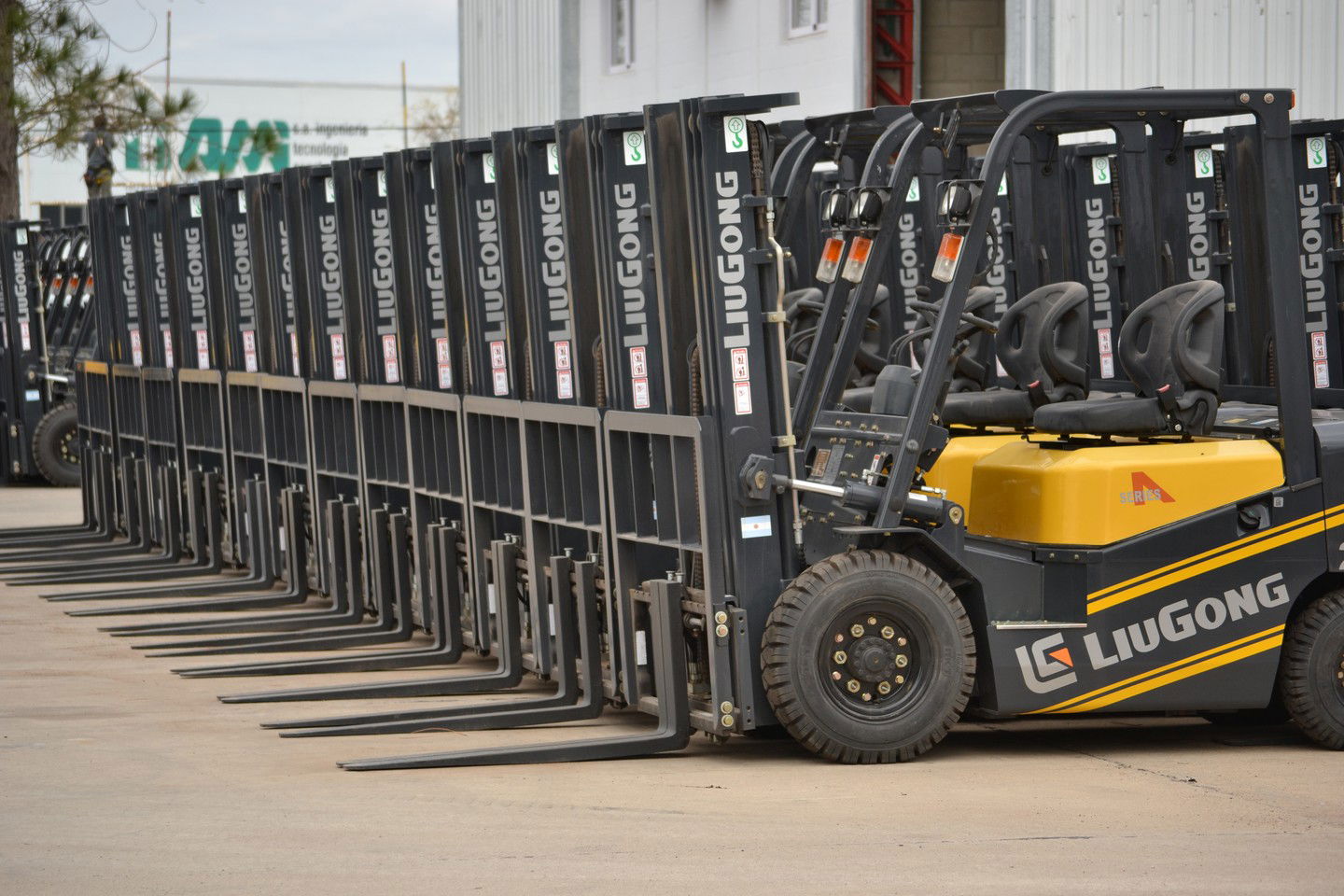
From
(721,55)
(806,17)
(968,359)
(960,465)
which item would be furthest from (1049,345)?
(721,55)

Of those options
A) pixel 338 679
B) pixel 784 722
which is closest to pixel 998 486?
pixel 784 722

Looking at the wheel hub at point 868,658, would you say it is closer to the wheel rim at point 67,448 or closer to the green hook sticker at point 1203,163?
the green hook sticker at point 1203,163

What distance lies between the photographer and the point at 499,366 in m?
9.24

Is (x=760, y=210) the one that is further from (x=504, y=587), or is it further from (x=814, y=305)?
(x=814, y=305)

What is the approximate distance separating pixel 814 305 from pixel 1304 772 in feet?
12.5

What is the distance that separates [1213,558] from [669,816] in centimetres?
235

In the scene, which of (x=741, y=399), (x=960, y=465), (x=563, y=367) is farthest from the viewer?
(x=563, y=367)

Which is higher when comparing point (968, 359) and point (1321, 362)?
point (968, 359)

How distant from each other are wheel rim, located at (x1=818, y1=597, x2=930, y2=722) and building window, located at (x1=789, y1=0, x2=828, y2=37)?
15482mm

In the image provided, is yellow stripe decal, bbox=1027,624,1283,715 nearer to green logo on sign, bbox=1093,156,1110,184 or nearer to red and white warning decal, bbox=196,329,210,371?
green logo on sign, bbox=1093,156,1110,184

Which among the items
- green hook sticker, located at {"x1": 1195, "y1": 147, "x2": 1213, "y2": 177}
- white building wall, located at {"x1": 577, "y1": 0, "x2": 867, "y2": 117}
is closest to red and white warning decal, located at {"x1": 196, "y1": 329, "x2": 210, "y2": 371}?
green hook sticker, located at {"x1": 1195, "y1": 147, "x2": 1213, "y2": 177}

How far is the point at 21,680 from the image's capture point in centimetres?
941

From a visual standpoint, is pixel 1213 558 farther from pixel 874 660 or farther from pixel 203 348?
pixel 203 348

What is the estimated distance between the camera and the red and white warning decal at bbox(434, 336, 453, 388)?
9.93 meters
